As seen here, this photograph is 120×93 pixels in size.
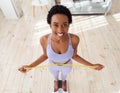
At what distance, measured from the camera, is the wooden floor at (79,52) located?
1.62 metres

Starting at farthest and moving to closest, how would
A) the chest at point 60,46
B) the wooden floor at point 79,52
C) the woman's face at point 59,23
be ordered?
the wooden floor at point 79,52 → the chest at point 60,46 → the woman's face at point 59,23

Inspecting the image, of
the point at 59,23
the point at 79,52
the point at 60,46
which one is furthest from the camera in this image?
the point at 79,52

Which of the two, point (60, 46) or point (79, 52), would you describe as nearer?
point (60, 46)

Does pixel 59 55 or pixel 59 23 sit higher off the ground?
pixel 59 23

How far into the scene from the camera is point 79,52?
6.52ft

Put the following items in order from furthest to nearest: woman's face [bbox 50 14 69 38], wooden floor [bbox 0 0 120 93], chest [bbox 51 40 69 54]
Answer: wooden floor [bbox 0 0 120 93] → chest [bbox 51 40 69 54] → woman's face [bbox 50 14 69 38]

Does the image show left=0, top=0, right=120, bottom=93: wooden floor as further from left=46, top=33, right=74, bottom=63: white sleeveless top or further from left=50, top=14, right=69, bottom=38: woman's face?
left=50, top=14, right=69, bottom=38: woman's face

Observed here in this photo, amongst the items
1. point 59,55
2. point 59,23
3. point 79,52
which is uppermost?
point 59,23

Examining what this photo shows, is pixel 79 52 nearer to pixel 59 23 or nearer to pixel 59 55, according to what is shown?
pixel 59 55

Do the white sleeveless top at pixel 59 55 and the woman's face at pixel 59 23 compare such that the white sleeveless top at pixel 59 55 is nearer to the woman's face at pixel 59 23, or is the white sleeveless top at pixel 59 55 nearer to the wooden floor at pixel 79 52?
the woman's face at pixel 59 23

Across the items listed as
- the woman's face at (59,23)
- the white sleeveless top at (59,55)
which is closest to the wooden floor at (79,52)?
the white sleeveless top at (59,55)

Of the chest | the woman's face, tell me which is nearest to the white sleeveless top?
the chest

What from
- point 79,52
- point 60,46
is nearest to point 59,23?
point 60,46

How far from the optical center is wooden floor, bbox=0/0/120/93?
162 centimetres
